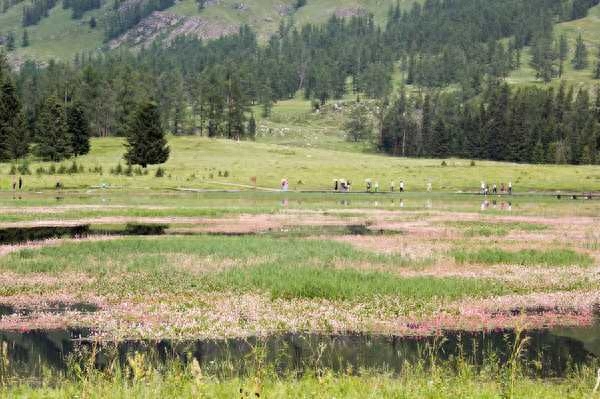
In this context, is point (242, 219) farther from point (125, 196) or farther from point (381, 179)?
point (381, 179)

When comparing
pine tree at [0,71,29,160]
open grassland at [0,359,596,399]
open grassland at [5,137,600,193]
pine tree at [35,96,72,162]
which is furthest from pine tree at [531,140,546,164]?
open grassland at [0,359,596,399]

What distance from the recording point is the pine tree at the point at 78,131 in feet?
427

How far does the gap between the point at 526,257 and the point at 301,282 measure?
512 inches

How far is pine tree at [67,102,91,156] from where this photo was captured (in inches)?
5118

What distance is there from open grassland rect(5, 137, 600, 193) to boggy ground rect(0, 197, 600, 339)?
174 ft

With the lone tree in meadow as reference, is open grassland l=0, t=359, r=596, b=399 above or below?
below

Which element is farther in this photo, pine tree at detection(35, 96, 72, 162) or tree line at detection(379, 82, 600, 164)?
tree line at detection(379, 82, 600, 164)

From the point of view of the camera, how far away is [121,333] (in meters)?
18.1

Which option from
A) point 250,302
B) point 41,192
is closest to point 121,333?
point 250,302

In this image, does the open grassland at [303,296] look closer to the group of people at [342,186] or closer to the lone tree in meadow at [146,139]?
the group of people at [342,186]

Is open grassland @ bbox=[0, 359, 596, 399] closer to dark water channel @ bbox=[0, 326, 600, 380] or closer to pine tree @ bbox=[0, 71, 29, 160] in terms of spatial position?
dark water channel @ bbox=[0, 326, 600, 380]

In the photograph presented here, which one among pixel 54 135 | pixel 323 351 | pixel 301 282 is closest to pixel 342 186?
pixel 54 135

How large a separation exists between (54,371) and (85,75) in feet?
622

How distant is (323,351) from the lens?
16.3 m
